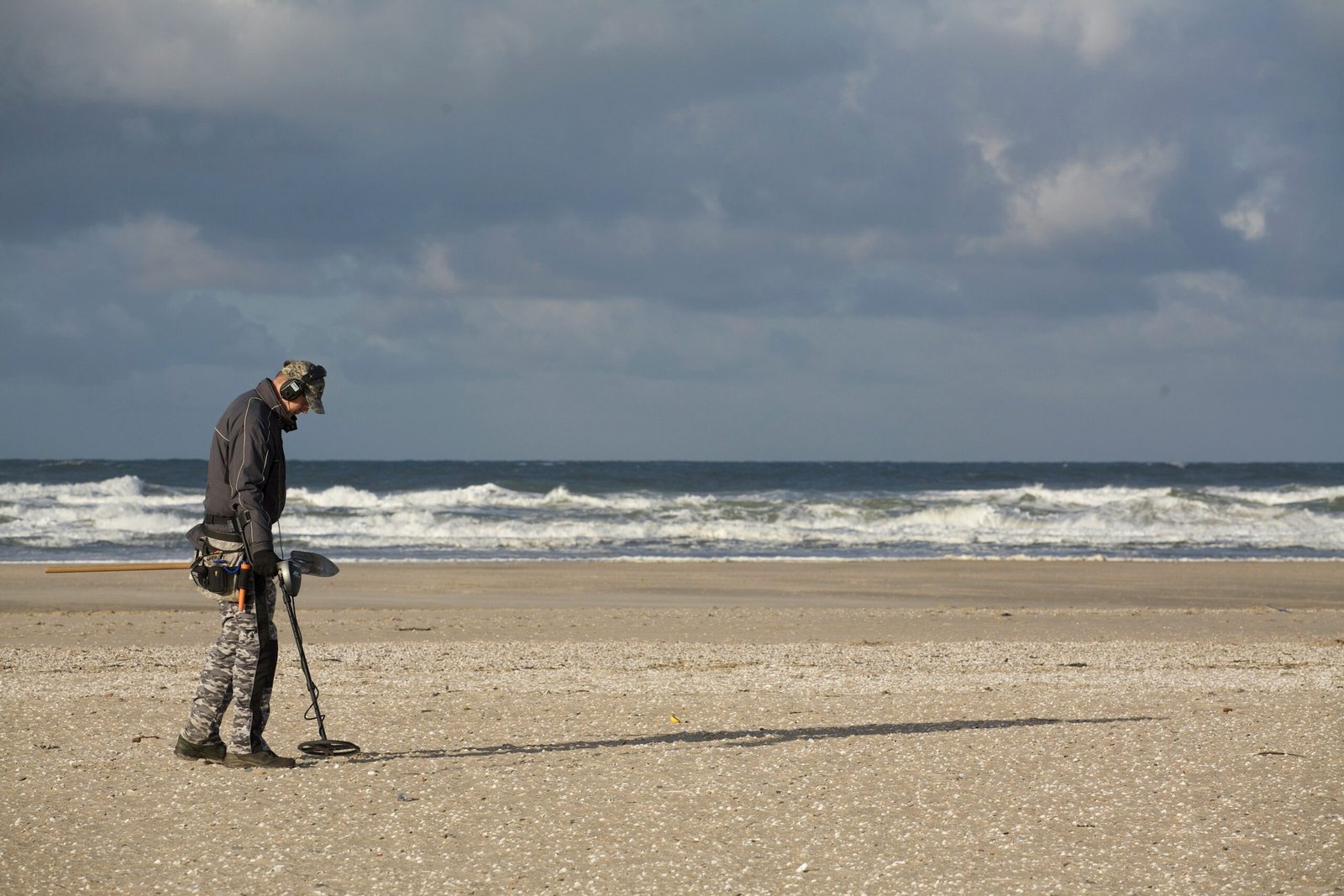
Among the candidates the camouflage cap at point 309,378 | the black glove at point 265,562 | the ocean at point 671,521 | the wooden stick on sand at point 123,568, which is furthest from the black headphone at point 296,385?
the ocean at point 671,521

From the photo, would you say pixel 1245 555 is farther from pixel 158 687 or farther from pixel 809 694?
pixel 158 687

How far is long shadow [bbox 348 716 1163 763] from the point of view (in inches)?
248

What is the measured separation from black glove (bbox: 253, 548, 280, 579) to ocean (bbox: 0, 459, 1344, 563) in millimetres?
15942

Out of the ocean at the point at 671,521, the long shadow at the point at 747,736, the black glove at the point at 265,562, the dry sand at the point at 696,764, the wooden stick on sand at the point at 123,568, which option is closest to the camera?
the dry sand at the point at 696,764

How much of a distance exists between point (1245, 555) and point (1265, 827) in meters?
21.1

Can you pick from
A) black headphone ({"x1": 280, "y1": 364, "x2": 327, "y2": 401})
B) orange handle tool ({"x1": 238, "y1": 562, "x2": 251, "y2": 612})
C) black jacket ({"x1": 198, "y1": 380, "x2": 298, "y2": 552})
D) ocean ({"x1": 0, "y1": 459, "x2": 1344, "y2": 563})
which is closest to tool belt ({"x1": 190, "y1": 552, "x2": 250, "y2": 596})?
orange handle tool ({"x1": 238, "y1": 562, "x2": 251, "y2": 612})

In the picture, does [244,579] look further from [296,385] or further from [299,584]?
[296,385]

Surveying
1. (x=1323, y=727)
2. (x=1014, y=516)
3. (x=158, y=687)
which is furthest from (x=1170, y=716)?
(x=1014, y=516)

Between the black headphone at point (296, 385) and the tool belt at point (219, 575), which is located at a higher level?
the black headphone at point (296, 385)

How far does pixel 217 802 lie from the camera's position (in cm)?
530

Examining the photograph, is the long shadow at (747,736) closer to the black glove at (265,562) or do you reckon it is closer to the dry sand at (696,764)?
the dry sand at (696,764)

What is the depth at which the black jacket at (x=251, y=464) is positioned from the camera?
547cm

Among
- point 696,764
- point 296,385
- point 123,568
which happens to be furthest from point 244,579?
point 123,568

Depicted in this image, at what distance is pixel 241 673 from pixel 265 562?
616mm
